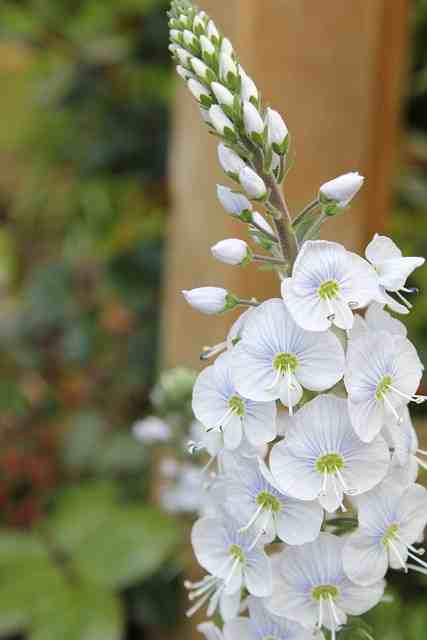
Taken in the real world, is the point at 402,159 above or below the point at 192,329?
above

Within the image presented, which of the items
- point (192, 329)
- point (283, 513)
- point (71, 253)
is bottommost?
point (71, 253)

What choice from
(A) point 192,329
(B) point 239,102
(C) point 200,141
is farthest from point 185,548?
(B) point 239,102

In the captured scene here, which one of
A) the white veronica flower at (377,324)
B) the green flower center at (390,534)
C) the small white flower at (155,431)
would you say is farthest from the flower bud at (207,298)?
the small white flower at (155,431)

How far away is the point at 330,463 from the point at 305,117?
3.09ft

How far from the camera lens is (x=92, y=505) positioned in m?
1.73

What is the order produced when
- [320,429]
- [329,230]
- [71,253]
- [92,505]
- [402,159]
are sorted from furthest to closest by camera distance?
[71,253] → [402,159] → [92,505] → [329,230] → [320,429]

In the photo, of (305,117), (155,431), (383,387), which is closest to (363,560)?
(383,387)

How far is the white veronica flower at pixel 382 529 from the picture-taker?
0.63 metres

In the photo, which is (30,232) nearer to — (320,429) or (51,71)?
(51,71)

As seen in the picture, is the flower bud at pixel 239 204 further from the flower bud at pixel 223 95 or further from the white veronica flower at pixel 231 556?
the white veronica flower at pixel 231 556

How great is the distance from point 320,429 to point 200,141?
1.05 meters

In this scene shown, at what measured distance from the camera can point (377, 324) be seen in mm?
643

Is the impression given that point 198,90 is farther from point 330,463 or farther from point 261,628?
point 261,628

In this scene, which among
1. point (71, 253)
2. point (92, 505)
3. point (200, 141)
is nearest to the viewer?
point (200, 141)
